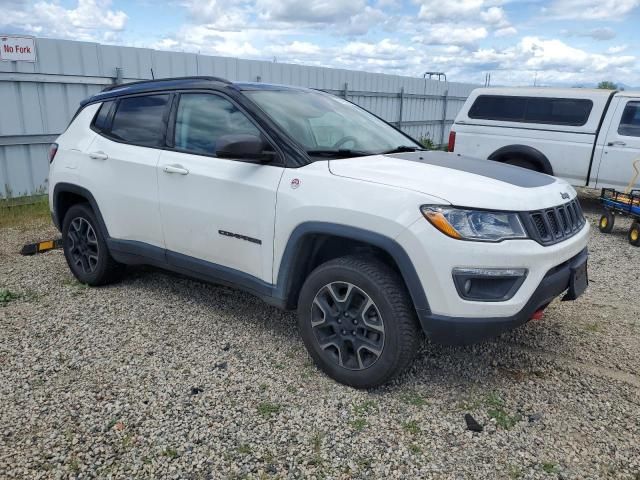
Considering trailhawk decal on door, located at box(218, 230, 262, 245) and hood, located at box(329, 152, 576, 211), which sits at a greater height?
hood, located at box(329, 152, 576, 211)

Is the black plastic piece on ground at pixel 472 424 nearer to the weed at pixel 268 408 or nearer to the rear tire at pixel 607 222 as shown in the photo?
the weed at pixel 268 408

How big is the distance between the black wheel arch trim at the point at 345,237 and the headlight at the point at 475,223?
0.81ft

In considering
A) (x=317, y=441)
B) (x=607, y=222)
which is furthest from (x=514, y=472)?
(x=607, y=222)

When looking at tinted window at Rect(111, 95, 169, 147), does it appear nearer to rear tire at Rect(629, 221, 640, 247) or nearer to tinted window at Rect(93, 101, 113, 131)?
tinted window at Rect(93, 101, 113, 131)

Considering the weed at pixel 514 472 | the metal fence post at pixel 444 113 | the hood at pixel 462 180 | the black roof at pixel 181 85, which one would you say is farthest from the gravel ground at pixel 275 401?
the metal fence post at pixel 444 113

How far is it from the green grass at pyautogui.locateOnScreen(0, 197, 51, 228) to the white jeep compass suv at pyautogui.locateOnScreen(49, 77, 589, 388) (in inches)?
154

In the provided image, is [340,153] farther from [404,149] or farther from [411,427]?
[411,427]

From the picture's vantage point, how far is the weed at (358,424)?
9.43ft

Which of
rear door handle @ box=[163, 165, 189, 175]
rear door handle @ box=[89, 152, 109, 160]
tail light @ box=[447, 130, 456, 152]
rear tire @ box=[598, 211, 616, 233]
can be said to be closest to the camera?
rear door handle @ box=[163, 165, 189, 175]

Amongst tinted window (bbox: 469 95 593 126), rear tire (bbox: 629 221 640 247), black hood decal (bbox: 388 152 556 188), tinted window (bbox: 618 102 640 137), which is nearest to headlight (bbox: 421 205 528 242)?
black hood decal (bbox: 388 152 556 188)

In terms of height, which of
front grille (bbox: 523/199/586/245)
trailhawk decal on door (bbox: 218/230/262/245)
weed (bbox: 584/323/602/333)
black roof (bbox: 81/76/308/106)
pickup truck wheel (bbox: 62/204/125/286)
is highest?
black roof (bbox: 81/76/308/106)

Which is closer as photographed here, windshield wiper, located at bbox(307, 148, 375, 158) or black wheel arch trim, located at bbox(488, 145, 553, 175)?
windshield wiper, located at bbox(307, 148, 375, 158)

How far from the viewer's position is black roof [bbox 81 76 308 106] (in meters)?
3.83

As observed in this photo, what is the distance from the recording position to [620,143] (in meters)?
8.29
